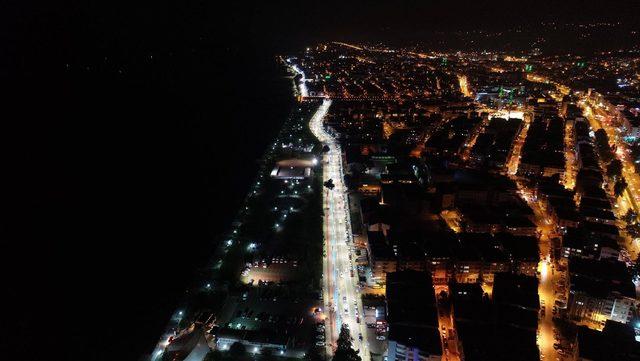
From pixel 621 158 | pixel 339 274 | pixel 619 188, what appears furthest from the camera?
pixel 621 158

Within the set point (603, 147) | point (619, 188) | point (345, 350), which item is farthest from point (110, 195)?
point (603, 147)

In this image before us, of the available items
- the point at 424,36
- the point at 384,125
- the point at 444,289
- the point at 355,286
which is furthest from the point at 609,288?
the point at 424,36

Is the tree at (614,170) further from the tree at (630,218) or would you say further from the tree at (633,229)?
the tree at (633,229)

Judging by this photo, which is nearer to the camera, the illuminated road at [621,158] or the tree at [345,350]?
the tree at [345,350]

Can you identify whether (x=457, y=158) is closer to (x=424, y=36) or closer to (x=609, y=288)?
(x=609, y=288)

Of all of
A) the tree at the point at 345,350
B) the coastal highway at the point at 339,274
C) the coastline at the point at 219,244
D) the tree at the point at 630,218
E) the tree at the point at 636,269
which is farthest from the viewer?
the tree at the point at 630,218

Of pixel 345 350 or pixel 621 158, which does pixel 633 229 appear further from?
pixel 345 350

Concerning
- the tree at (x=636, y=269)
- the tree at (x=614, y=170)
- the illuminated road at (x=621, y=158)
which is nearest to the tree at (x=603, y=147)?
the illuminated road at (x=621, y=158)
